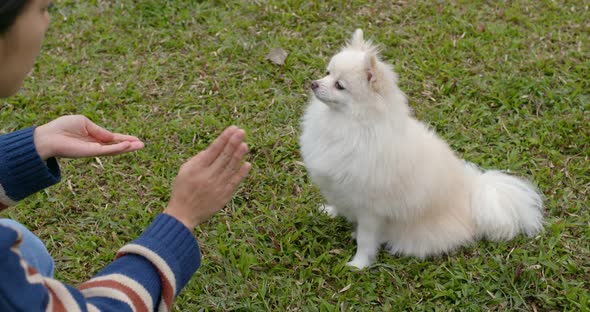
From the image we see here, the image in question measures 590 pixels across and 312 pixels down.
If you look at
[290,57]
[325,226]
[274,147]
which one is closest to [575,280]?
[325,226]

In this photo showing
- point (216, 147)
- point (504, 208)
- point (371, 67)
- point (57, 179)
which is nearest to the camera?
point (216, 147)

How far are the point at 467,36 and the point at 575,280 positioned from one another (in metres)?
2.11

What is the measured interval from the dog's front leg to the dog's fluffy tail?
20.0 inches

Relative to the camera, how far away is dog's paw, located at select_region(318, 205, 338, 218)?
2.81 m

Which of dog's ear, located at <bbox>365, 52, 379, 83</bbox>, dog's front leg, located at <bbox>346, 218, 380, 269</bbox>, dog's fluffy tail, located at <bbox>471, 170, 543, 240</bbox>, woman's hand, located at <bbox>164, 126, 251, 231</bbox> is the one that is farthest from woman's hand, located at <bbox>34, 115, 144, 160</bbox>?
dog's fluffy tail, located at <bbox>471, 170, 543, 240</bbox>

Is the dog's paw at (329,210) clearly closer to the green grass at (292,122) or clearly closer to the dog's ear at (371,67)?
the green grass at (292,122)

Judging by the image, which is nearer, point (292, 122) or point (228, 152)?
point (228, 152)

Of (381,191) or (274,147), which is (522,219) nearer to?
(381,191)

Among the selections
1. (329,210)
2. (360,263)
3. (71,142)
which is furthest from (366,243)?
(71,142)

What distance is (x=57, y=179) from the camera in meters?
1.89

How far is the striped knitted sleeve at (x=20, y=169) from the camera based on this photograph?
69.9 inches

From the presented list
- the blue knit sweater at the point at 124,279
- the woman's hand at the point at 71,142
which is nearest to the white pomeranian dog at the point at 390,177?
the woman's hand at the point at 71,142

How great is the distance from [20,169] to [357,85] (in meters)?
1.36

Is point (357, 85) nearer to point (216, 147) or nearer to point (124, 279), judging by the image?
point (216, 147)
